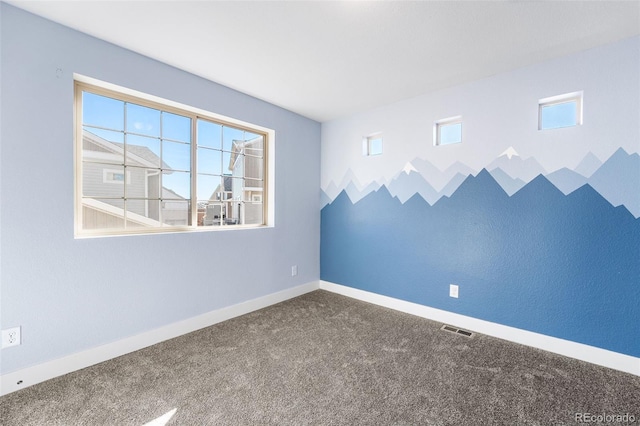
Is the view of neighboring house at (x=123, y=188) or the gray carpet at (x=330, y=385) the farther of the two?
the view of neighboring house at (x=123, y=188)

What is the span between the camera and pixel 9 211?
1741mm

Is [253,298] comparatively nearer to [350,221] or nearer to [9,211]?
[350,221]

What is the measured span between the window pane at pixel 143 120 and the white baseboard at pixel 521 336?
2967 mm

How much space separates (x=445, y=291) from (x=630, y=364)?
4.38 feet

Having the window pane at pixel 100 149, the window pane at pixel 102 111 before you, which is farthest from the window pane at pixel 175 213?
the window pane at pixel 102 111

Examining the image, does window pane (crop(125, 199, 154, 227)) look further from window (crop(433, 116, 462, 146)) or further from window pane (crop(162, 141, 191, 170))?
window (crop(433, 116, 462, 146))

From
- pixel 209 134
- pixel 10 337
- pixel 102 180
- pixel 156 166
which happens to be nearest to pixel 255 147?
pixel 209 134

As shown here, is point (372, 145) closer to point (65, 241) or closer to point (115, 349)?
point (65, 241)

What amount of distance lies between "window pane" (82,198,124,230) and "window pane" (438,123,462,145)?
10.5 ft

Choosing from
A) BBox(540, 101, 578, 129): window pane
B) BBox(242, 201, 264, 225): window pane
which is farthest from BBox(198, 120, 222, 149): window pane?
BBox(540, 101, 578, 129): window pane

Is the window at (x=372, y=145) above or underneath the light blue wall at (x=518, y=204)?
above

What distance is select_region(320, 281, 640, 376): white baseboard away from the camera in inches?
80.7

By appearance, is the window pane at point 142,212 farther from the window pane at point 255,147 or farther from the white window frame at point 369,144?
the white window frame at point 369,144

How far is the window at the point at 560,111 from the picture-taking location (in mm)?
2281
